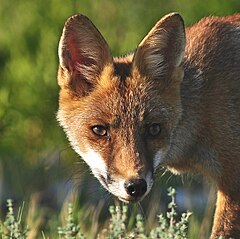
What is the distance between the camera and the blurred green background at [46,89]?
9852 millimetres

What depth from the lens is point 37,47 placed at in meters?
11.5

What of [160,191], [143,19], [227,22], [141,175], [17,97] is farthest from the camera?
[143,19]

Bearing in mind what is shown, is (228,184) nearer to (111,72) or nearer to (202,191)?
(111,72)

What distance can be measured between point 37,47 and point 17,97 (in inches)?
25.6

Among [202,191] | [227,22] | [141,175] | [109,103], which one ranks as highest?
[227,22]

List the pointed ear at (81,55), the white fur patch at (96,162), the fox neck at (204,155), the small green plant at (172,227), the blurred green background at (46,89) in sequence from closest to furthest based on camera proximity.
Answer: the small green plant at (172,227), the white fur patch at (96,162), the pointed ear at (81,55), the fox neck at (204,155), the blurred green background at (46,89)

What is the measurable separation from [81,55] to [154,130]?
0.71 meters

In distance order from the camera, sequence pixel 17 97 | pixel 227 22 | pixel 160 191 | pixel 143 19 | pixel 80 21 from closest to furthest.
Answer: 1. pixel 80 21
2. pixel 227 22
3. pixel 160 191
4. pixel 17 97
5. pixel 143 19

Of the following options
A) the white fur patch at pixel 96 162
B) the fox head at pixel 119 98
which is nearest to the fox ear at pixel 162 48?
the fox head at pixel 119 98

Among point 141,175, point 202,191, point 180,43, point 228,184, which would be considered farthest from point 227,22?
point 202,191

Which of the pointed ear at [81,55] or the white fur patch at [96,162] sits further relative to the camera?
the pointed ear at [81,55]

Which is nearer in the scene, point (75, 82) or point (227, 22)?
point (75, 82)

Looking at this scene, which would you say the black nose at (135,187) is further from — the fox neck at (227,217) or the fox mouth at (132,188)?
the fox neck at (227,217)

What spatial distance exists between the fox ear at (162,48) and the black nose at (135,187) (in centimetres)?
86
